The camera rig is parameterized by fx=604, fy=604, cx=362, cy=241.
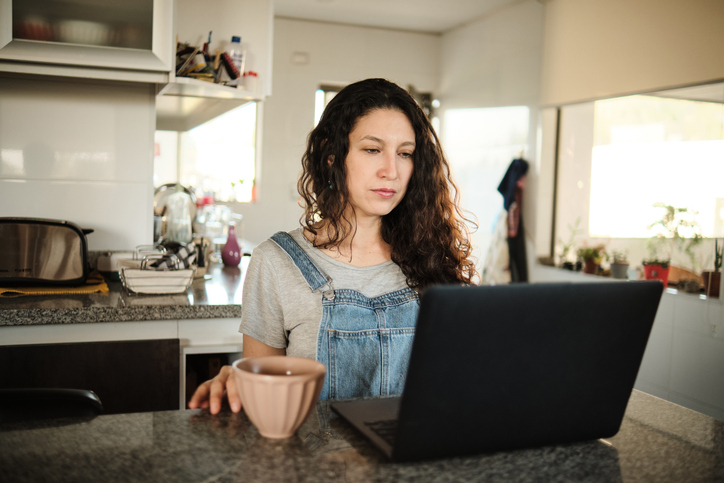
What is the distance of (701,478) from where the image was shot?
1.94 feet

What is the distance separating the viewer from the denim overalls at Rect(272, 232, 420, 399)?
1064 mm

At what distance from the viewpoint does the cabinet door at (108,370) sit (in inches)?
63.5

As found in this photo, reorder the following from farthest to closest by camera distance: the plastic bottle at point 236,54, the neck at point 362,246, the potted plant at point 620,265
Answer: the potted plant at point 620,265 < the plastic bottle at point 236,54 < the neck at point 362,246

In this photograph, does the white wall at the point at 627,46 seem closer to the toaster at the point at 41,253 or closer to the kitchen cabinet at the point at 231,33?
the kitchen cabinet at the point at 231,33

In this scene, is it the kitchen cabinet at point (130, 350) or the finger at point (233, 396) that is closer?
the finger at point (233, 396)

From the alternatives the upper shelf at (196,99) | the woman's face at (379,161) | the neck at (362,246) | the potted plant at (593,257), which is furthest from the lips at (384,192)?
the potted plant at (593,257)

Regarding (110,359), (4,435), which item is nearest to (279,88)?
(110,359)

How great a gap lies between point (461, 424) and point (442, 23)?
5.01 meters

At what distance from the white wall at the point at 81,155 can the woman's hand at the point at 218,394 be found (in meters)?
1.66

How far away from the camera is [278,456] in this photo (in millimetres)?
597

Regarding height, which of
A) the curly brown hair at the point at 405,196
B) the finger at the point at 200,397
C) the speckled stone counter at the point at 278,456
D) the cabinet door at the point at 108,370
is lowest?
the cabinet door at the point at 108,370

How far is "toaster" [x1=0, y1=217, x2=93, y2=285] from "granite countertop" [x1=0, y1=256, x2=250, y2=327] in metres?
0.10

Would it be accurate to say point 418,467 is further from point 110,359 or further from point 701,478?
point 110,359

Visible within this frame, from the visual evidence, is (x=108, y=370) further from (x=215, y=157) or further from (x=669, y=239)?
(x=215, y=157)
